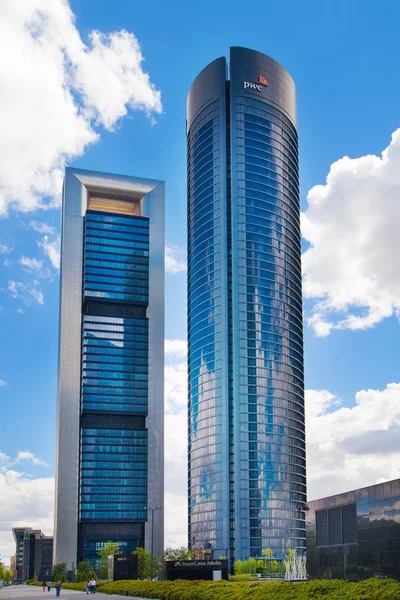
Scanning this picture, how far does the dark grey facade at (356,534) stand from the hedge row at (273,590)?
4296 mm

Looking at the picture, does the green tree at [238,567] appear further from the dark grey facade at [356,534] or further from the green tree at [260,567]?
the dark grey facade at [356,534]

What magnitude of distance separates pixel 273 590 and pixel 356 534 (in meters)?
7.04

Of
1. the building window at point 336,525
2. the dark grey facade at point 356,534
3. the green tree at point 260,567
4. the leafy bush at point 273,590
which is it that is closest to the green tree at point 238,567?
the green tree at point 260,567

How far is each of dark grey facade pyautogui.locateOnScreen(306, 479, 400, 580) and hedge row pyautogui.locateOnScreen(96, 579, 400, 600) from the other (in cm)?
430

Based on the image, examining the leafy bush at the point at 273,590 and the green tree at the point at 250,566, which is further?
the green tree at the point at 250,566

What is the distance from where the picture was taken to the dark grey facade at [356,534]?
1905 inches

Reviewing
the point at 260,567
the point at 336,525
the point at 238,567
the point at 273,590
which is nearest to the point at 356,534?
the point at 336,525

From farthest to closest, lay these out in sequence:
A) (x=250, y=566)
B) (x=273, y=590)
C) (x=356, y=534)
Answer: (x=250, y=566) < (x=356, y=534) < (x=273, y=590)

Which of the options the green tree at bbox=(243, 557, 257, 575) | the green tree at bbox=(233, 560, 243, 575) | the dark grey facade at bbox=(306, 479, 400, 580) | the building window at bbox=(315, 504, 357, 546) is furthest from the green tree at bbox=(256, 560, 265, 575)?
the building window at bbox=(315, 504, 357, 546)

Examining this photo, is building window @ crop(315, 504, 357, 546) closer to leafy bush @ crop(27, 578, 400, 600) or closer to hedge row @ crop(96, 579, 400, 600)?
leafy bush @ crop(27, 578, 400, 600)

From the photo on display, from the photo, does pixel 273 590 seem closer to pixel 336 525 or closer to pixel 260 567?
pixel 336 525

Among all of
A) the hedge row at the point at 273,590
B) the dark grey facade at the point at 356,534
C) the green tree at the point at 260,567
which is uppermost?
the dark grey facade at the point at 356,534

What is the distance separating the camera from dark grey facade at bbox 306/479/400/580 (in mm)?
48375

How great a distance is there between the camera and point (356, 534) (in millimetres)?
52938
